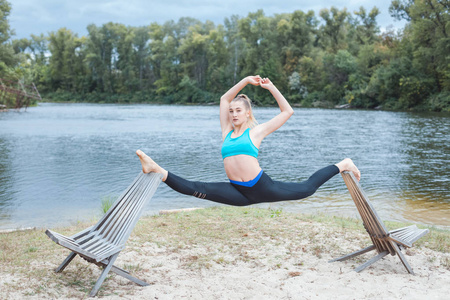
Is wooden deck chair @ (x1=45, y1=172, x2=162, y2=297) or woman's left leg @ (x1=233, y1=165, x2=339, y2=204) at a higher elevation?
woman's left leg @ (x1=233, y1=165, x2=339, y2=204)

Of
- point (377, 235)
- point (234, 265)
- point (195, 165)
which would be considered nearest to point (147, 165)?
point (234, 265)

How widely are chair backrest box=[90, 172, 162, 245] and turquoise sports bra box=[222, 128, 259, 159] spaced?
772 millimetres

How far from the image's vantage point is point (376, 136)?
2566cm

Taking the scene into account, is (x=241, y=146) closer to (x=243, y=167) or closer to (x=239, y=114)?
(x=243, y=167)

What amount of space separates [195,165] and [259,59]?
62.2 metres

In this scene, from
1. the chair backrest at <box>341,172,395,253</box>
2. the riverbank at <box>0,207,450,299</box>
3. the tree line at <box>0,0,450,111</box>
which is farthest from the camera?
the tree line at <box>0,0,450,111</box>

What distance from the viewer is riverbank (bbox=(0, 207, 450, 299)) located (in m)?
4.30

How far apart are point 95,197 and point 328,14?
72.3m

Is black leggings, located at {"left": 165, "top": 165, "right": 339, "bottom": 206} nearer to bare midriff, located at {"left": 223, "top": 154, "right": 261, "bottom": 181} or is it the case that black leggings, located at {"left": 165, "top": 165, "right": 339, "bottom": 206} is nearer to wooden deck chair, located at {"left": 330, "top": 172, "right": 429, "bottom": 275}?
bare midriff, located at {"left": 223, "top": 154, "right": 261, "bottom": 181}

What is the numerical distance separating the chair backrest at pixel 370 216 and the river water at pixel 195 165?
Answer: 14.8ft

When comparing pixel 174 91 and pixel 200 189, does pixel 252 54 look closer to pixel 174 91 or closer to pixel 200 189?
pixel 174 91

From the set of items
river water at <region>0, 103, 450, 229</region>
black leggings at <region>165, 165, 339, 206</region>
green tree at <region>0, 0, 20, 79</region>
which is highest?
green tree at <region>0, 0, 20, 79</region>

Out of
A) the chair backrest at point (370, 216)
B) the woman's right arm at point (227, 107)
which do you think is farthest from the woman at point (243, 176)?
the chair backrest at point (370, 216)

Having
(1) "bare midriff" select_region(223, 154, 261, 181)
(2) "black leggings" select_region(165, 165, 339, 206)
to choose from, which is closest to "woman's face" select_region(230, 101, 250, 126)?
(1) "bare midriff" select_region(223, 154, 261, 181)
